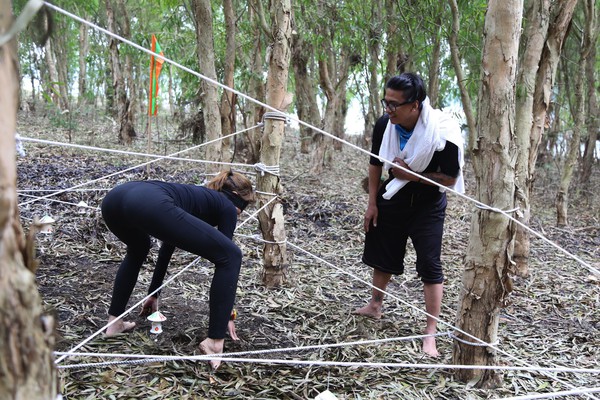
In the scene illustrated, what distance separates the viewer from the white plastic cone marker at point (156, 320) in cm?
238

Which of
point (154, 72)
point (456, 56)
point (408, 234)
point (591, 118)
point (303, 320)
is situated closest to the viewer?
point (408, 234)

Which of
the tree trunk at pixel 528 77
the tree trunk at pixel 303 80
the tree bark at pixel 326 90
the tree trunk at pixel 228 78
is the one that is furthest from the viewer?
the tree trunk at pixel 303 80

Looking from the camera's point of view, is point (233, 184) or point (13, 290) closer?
point (13, 290)

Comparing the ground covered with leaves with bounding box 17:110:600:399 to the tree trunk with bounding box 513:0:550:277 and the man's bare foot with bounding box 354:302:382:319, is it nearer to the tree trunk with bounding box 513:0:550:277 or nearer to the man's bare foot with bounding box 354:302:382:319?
the man's bare foot with bounding box 354:302:382:319

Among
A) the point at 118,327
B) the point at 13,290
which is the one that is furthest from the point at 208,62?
the point at 13,290

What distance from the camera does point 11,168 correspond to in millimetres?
854

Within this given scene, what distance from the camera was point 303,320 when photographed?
9.55 ft

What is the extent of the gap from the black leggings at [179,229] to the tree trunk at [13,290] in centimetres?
117

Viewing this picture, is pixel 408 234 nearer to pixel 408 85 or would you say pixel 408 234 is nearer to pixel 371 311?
pixel 371 311

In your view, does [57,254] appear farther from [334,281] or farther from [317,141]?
[317,141]

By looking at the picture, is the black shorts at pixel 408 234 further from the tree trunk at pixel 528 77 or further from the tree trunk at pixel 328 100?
the tree trunk at pixel 328 100

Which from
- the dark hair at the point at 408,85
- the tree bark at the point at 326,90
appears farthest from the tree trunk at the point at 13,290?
the tree bark at the point at 326,90

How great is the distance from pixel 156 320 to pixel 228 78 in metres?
4.13

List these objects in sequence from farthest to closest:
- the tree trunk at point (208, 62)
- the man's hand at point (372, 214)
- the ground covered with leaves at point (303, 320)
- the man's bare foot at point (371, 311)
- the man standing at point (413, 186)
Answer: the tree trunk at point (208, 62) < the man's bare foot at point (371, 311) < the man's hand at point (372, 214) < the man standing at point (413, 186) < the ground covered with leaves at point (303, 320)
